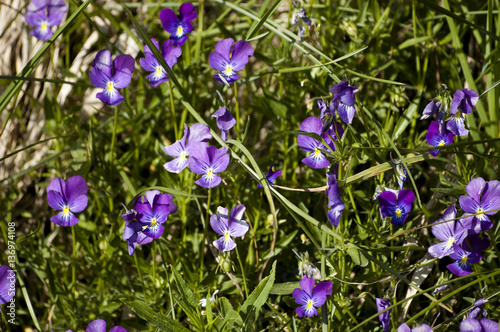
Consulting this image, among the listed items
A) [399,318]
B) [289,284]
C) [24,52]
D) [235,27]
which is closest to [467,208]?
[399,318]

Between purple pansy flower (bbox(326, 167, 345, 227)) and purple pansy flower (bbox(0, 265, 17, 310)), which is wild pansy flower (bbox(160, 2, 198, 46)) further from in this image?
purple pansy flower (bbox(0, 265, 17, 310))

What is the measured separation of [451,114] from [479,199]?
303 mm

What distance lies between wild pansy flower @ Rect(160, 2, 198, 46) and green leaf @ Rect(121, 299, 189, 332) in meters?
1.09

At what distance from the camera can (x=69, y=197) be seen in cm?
184

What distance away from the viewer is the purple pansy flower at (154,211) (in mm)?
1710

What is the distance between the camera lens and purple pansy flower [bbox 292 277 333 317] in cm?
→ 156

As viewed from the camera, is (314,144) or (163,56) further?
(163,56)

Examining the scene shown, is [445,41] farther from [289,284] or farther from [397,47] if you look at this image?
[289,284]

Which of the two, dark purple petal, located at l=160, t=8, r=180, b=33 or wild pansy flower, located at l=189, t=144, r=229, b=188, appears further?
dark purple petal, located at l=160, t=8, r=180, b=33

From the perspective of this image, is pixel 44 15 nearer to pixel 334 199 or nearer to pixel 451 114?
pixel 334 199

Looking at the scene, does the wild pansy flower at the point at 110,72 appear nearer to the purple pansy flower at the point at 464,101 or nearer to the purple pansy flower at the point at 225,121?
the purple pansy flower at the point at 225,121

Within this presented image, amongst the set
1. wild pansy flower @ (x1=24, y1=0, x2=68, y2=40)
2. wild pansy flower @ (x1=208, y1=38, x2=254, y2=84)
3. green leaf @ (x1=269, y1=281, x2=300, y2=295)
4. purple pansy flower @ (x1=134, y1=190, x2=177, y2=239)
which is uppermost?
wild pansy flower @ (x1=24, y1=0, x2=68, y2=40)

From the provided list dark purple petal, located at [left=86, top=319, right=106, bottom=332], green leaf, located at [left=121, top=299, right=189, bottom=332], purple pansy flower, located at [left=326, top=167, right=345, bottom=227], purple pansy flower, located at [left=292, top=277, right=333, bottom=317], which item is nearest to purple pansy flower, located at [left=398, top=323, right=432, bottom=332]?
purple pansy flower, located at [left=292, top=277, right=333, bottom=317]

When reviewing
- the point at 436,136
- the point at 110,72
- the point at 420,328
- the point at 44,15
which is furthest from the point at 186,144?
the point at 44,15
